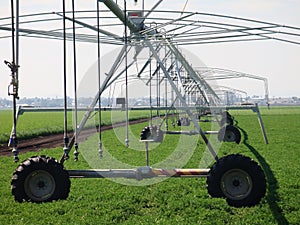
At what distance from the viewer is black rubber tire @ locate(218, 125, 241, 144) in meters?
15.0

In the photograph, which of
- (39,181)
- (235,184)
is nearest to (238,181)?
(235,184)

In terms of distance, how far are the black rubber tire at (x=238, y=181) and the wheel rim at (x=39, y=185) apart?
188cm

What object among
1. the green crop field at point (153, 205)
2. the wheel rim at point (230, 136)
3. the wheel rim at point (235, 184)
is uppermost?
the wheel rim at point (235, 184)

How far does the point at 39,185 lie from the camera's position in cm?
515

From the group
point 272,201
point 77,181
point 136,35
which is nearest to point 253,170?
point 272,201

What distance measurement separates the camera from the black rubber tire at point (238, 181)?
5.23 metres

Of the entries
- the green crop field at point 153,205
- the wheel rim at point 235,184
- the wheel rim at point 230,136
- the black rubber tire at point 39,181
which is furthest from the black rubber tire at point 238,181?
the wheel rim at point 230,136

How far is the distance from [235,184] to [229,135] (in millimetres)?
10077

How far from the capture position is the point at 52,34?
746 cm

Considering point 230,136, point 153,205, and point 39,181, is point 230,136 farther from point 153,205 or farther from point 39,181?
point 39,181

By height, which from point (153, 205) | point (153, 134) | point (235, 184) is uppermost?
point (235, 184)

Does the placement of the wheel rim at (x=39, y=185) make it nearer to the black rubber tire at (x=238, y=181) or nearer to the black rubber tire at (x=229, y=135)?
the black rubber tire at (x=238, y=181)

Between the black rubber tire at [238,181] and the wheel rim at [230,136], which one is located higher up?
the black rubber tire at [238,181]

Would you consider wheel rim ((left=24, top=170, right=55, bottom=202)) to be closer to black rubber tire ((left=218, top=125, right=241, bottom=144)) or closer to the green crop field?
the green crop field
